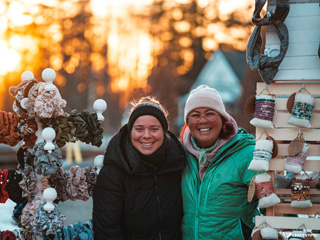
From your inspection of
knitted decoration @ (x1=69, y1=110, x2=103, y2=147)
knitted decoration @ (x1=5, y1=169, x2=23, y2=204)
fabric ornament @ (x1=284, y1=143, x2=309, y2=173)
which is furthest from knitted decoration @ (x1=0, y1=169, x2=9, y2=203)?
fabric ornament @ (x1=284, y1=143, x2=309, y2=173)

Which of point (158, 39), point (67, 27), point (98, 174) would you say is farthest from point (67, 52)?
point (98, 174)

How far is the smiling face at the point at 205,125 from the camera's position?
3230mm

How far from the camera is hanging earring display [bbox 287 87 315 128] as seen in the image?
2742 mm

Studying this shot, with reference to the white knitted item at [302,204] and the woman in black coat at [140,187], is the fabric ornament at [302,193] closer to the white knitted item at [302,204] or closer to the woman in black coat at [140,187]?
the white knitted item at [302,204]

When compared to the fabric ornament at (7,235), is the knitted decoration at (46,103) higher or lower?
higher

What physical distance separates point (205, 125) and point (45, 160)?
114 cm

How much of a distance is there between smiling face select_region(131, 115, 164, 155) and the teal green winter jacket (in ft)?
1.20

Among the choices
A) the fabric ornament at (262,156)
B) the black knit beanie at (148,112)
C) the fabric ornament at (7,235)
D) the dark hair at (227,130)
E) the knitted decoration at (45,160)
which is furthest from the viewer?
the dark hair at (227,130)

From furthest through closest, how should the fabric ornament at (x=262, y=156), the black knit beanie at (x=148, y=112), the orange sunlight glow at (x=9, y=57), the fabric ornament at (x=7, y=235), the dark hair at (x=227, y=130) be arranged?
1. the orange sunlight glow at (x=9, y=57)
2. the dark hair at (x=227, y=130)
3. the black knit beanie at (x=148, y=112)
4. the fabric ornament at (x=7, y=235)
5. the fabric ornament at (x=262, y=156)

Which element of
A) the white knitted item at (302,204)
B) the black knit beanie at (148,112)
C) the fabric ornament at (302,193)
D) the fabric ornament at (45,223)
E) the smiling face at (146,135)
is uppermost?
the black knit beanie at (148,112)

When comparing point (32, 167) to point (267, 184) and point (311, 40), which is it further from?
point (311, 40)

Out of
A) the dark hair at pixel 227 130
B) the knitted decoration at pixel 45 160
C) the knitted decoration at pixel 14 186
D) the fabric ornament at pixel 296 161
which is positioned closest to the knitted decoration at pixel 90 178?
the knitted decoration at pixel 45 160

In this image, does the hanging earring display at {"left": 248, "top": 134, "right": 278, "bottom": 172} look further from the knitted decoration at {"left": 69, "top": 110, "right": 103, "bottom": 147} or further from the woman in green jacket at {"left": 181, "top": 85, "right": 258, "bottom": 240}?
the knitted decoration at {"left": 69, "top": 110, "right": 103, "bottom": 147}

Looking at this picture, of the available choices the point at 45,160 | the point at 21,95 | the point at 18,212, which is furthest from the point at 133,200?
the point at 21,95
